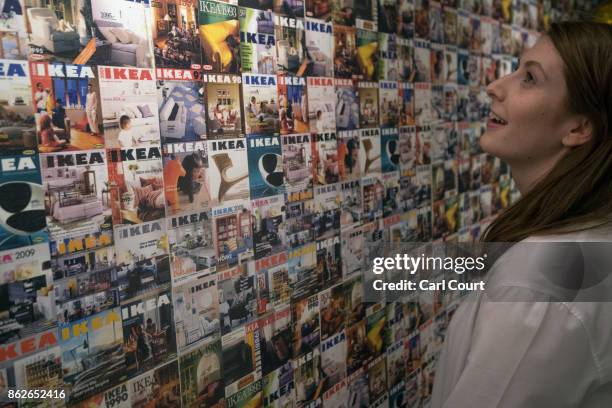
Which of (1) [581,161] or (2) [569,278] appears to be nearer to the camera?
(2) [569,278]

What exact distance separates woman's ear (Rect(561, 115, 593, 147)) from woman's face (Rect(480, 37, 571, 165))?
1cm

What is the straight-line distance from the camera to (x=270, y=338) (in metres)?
1.38

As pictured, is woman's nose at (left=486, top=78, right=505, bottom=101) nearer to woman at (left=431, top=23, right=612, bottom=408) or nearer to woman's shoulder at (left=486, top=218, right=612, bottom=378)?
woman at (left=431, top=23, right=612, bottom=408)

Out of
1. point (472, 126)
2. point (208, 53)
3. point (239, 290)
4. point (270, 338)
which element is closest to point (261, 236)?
point (239, 290)

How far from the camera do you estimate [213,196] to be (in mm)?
1204

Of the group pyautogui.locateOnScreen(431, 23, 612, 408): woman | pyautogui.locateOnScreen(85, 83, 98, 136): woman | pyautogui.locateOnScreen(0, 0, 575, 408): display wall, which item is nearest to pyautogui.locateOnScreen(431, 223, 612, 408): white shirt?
pyautogui.locateOnScreen(431, 23, 612, 408): woman

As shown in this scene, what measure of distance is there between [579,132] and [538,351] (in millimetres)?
479

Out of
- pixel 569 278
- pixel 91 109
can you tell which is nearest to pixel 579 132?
pixel 569 278

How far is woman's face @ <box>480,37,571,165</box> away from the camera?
107 cm

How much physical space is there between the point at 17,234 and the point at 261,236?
595 millimetres

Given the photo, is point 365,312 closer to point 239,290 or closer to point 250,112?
point 239,290

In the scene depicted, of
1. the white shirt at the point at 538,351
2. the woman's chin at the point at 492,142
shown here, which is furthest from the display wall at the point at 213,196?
the white shirt at the point at 538,351

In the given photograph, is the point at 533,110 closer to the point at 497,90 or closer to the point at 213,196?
the point at 497,90

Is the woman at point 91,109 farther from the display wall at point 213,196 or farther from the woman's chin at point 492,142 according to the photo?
the woman's chin at point 492,142
